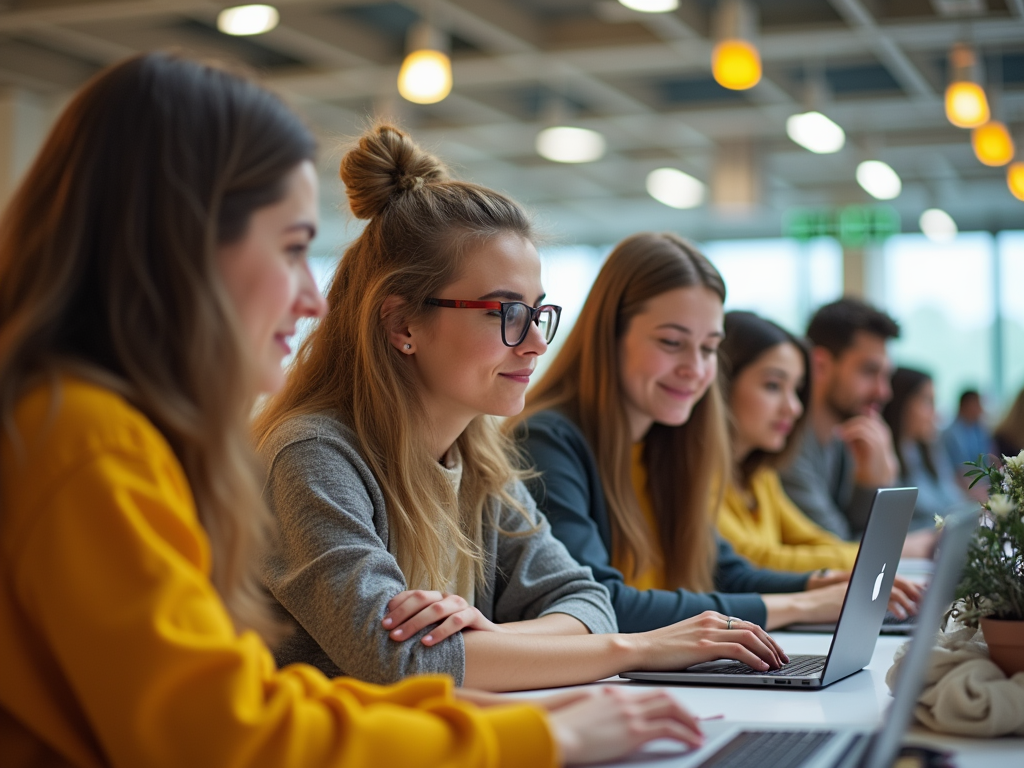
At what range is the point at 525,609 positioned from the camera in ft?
5.77

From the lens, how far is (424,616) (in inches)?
53.2

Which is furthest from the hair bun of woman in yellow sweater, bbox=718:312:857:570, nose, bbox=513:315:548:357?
woman in yellow sweater, bbox=718:312:857:570

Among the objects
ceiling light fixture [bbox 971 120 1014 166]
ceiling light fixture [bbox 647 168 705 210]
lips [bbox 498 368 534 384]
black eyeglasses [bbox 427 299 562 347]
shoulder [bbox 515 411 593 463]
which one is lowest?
shoulder [bbox 515 411 593 463]

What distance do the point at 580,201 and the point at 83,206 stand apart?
386 inches

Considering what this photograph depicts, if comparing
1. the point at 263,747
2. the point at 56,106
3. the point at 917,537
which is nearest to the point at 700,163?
the point at 56,106

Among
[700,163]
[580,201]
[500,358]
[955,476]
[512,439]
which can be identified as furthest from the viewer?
[580,201]

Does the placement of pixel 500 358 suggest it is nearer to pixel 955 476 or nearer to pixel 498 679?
pixel 498 679

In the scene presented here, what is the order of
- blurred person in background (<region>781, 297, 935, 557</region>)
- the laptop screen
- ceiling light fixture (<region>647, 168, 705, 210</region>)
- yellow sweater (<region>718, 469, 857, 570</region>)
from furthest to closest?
1. ceiling light fixture (<region>647, 168, 705, 210</region>)
2. blurred person in background (<region>781, 297, 935, 557</region>)
3. yellow sweater (<region>718, 469, 857, 570</region>)
4. the laptop screen

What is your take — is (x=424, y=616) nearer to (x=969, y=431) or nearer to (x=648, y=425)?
(x=648, y=425)

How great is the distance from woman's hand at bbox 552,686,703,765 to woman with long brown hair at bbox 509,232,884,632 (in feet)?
3.29

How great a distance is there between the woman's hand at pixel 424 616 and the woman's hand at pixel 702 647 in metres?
0.28

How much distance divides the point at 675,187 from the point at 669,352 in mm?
7394

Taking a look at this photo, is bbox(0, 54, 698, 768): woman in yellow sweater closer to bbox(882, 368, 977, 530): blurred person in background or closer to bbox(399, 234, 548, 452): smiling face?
bbox(399, 234, 548, 452): smiling face

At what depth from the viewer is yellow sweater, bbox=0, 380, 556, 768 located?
797 millimetres
